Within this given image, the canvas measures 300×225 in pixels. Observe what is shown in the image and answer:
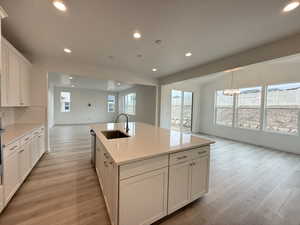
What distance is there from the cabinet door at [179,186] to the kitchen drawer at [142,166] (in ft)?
0.57

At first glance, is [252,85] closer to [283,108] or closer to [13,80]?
[283,108]

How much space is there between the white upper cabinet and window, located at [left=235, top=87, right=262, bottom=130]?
7.17m

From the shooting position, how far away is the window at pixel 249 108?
5152 mm

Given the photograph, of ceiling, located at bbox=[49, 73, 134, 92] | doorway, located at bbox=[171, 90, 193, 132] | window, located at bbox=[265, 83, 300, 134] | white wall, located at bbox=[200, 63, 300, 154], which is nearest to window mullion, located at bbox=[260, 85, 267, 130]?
window, located at bbox=[265, 83, 300, 134]

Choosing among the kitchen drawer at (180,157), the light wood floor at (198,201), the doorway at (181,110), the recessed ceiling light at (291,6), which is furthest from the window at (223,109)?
the kitchen drawer at (180,157)

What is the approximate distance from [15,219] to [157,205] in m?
1.71

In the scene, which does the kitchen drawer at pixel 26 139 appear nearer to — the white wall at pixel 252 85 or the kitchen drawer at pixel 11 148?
the kitchen drawer at pixel 11 148

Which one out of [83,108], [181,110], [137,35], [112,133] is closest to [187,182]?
[112,133]

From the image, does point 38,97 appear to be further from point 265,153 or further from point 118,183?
point 265,153

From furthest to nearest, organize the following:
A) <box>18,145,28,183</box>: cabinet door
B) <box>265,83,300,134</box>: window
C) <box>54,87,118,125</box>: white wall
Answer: <box>54,87,118,125</box>: white wall, <box>265,83,300,134</box>: window, <box>18,145,28,183</box>: cabinet door

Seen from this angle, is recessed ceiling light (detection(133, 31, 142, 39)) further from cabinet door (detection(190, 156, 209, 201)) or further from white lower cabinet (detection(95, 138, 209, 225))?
cabinet door (detection(190, 156, 209, 201))

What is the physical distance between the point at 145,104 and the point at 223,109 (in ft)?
12.5

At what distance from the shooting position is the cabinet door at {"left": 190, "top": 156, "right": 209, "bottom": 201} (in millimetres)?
1809

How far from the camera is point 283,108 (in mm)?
Result: 4520
